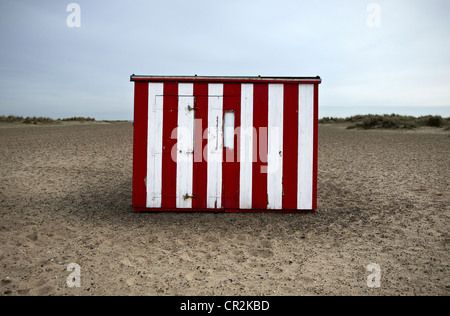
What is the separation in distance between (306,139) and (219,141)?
65.1 inches

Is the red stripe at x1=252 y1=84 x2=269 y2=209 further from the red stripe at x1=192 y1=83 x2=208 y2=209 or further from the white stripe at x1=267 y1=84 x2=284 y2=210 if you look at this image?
the red stripe at x1=192 y1=83 x2=208 y2=209

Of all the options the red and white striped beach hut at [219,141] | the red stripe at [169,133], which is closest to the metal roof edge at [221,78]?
the red and white striped beach hut at [219,141]

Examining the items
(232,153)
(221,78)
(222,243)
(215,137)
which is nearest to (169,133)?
(215,137)

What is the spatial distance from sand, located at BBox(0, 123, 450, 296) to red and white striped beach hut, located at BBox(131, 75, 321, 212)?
511 millimetres

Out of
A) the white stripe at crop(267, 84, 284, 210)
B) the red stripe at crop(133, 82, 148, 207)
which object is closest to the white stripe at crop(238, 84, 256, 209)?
the white stripe at crop(267, 84, 284, 210)

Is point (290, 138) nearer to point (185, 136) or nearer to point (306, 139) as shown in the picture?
point (306, 139)

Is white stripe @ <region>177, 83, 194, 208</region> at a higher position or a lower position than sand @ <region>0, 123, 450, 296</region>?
higher

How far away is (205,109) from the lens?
6.23 meters

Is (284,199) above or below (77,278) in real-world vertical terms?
above

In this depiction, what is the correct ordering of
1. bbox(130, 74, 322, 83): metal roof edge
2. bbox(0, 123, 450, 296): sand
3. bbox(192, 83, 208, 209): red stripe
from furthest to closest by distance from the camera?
bbox(192, 83, 208, 209): red stripe
bbox(130, 74, 322, 83): metal roof edge
bbox(0, 123, 450, 296): sand

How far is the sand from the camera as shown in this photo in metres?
3.58

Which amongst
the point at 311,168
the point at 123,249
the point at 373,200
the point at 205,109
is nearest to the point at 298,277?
the point at 123,249

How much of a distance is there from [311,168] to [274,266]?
2.66 m

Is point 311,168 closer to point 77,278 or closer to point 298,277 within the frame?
point 298,277
